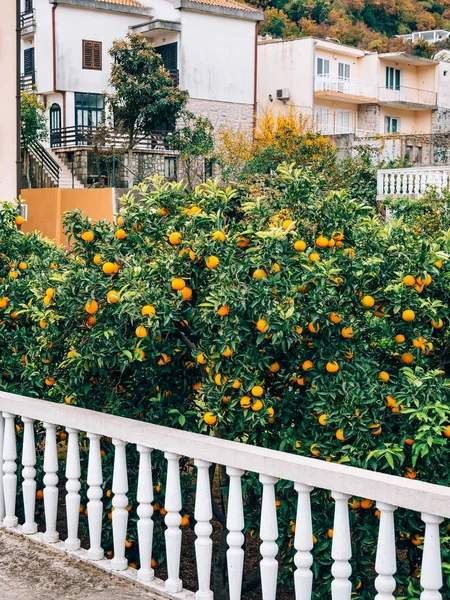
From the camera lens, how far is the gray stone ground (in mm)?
3602

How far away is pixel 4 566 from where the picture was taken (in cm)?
390

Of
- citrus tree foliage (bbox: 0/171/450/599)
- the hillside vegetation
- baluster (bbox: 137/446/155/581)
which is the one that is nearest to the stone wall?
the hillside vegetation

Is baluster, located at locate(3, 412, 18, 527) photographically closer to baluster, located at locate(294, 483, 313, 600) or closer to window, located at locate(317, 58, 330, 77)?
baluster, located at locate(294, 483, 313, 600)

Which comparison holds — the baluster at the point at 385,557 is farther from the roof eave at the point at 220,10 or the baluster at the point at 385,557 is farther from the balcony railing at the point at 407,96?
the balcony railing at the point at 407,96

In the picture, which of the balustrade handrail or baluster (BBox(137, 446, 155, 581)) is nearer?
the balustrade handrail

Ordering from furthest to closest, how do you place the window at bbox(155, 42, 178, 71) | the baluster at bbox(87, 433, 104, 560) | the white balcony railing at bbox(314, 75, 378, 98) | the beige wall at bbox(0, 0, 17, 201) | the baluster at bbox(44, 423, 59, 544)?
the white balcony railing at bbox(314, 75, 378, 98) < the window at bbox(155, 42, 178, 71) < the beige wall at bbox(0, 0, 17, 201) < the baluster at bbox(44, 423, 59, 544) < the baluster at bbox(87, 433, 104, 560)

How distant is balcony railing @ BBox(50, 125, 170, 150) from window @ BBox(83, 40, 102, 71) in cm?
291

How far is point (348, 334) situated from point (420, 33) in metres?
64.1

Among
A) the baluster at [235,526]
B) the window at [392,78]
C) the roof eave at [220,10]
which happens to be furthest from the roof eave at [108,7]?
the baluster at [235,526]

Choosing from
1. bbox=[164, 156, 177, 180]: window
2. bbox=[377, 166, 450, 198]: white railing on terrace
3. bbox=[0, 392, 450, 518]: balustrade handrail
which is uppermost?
bbox=[164, 156, 177, 180]: window

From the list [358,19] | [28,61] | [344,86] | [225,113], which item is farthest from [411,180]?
[358,19]

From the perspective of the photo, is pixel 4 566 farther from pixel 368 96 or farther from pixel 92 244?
pixel 368 96

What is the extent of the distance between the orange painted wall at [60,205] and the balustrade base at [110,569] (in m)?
23.9

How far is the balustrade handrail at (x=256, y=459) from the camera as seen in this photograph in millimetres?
2953
